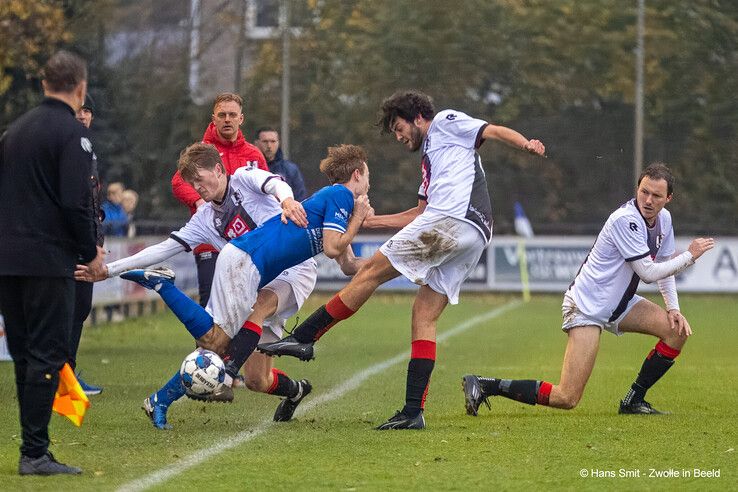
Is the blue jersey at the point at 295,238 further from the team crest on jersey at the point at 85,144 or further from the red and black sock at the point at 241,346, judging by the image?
the team crest on jersey at the point at 85,144

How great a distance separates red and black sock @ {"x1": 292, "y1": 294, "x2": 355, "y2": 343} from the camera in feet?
27.3

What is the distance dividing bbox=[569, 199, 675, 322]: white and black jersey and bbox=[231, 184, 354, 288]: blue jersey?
1.79 meters

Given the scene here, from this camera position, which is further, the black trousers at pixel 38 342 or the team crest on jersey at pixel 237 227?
the team crest on jersey at pixel 237 227

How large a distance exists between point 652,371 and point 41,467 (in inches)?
172

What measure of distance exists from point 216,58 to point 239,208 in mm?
19703

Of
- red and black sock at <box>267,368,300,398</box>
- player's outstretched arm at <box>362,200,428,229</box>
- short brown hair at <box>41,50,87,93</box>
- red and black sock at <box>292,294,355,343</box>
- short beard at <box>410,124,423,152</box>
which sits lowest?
red and black sock at <box>267,368,300,398</box>

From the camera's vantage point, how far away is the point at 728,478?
6.70m

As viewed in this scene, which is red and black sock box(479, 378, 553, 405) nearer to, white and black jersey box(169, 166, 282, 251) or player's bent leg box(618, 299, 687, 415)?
player's bent leg box(618, 299, 687, 415)

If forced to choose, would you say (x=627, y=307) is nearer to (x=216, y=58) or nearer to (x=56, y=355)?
(x=56, y=355)

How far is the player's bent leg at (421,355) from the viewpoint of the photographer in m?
8.41

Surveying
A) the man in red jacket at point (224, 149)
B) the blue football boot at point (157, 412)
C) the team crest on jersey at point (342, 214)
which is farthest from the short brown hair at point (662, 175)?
the blue football boot at point (157, 412)

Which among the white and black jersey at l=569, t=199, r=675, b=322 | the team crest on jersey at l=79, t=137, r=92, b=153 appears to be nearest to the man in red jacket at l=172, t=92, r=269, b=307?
the white and black jersey at l=569, t=199, r=675, b=322

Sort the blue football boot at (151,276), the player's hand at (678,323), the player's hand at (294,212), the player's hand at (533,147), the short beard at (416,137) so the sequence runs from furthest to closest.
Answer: the player's hand at (678,323) → the short beard at (416,137) → the blue football boot at (151,276) → the player's hand at (294,212) → the player's hand at (533,147)

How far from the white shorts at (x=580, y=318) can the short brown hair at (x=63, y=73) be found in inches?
152
